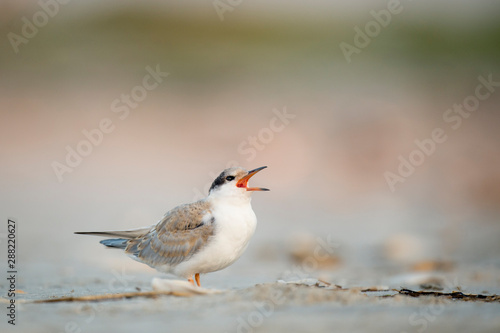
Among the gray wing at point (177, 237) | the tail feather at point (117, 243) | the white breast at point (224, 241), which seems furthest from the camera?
the tail feather at point (117, 243)

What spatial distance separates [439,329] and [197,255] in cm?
208

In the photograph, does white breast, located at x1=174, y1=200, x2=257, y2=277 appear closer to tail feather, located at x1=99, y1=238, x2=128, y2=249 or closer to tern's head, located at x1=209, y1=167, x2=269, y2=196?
tern's head, located at x1=209, y1=167, x2=269, y2=196

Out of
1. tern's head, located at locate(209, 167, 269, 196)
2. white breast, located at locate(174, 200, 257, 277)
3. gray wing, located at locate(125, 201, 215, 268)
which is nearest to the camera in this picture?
white breast, located at locate(174, 200, 257, 277)

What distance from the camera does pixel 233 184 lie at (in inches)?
195

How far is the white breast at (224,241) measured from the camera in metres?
4.64

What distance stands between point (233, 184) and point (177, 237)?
54 centimetres

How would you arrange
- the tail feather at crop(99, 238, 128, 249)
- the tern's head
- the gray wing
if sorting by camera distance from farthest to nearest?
the tail feather at crop(99, 238, 128, 249)
the tern's head
the gray wing

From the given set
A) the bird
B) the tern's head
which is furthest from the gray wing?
the tern's head

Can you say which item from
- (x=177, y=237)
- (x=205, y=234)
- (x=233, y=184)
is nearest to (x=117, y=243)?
(x=177, y=237)

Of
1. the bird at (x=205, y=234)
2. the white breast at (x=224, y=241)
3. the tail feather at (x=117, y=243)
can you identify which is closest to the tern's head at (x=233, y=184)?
the bird at (x=205, y=234)

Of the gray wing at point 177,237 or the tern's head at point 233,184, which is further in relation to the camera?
the tern's head at point 233,184

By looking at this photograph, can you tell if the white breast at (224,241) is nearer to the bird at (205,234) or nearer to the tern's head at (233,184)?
the bird at (205,234)

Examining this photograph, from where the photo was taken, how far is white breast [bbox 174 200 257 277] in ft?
15.2

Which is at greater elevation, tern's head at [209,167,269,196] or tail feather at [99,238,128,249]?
tern's head at [209,167,269,196]
